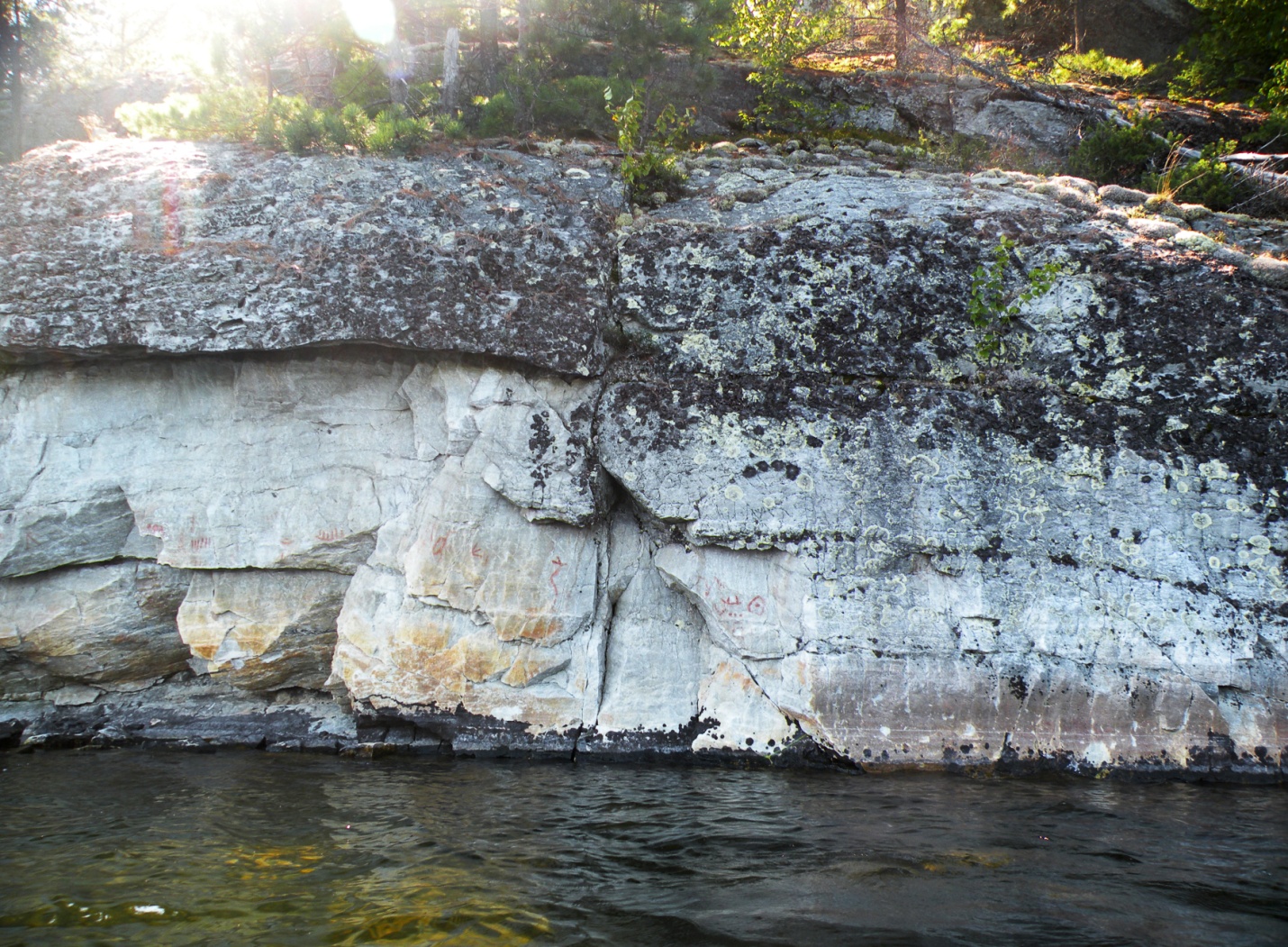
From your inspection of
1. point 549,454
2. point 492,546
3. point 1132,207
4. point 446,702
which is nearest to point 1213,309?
point 1132,207

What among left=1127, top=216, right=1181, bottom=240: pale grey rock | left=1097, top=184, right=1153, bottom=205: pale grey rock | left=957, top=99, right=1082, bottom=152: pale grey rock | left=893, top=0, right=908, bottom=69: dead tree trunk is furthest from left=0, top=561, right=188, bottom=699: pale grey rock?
left=893, top=0, right=908, bottom=69: dead tree trunk

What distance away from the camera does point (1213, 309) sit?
29.4 feet

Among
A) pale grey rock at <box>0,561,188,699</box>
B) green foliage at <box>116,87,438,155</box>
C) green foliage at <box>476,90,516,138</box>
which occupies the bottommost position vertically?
Answer: pale grey rock at <box>0,561,188,699</box>

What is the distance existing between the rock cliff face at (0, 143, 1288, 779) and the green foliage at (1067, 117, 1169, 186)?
10.9 feet

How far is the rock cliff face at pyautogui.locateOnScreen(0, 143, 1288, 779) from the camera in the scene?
8.16 m

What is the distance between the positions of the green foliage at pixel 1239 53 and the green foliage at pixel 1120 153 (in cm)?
327

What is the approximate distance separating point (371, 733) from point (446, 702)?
1.05 m

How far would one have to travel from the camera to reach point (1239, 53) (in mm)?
15203

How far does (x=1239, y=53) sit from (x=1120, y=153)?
5.32 meters

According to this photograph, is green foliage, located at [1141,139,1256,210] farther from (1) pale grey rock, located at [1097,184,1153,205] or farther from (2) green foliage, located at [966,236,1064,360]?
(2) green foliage, located at [966,236,1064,360]

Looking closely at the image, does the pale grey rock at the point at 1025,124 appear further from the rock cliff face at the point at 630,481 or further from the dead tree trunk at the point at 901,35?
the rock cliff face at the point at 630,481

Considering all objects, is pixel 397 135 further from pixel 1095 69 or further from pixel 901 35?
pixel 1095 69

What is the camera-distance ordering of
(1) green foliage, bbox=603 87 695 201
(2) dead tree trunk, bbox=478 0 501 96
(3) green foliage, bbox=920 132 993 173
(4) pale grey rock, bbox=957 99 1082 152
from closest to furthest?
(1) green foliage, bbox=603 87 695 201
(2) dead tree trunk, bbox=478 0 501 96
(3) green foliage, bbox=920 132 993 173
(4) pale grey rock, bbox=957 99 1082 152

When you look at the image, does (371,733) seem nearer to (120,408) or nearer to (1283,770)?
(120,408)
